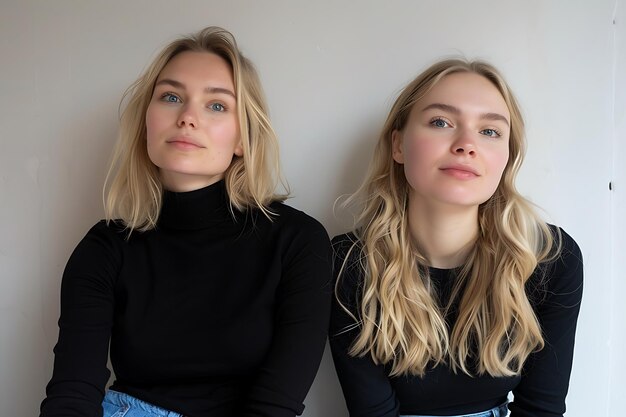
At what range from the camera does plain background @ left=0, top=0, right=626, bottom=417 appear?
1333 mm

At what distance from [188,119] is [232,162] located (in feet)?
0.54

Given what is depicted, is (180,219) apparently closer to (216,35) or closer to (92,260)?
(92,260)

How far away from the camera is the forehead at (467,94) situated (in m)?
1.13

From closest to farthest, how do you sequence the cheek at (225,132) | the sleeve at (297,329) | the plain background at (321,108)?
the sleeve at (297,329), the cheek at (225,132), the plain background at (321,108)

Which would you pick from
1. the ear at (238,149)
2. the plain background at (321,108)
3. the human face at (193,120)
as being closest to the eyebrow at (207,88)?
the human face at (193,120)

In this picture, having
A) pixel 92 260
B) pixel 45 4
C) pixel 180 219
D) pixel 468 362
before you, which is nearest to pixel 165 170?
pixel 180 219

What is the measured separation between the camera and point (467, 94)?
3.73ft

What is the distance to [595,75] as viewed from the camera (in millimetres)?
1322

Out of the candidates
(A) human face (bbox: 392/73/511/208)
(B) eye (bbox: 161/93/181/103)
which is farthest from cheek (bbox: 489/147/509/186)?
(B) eye (bbox: 161/93/181/103)

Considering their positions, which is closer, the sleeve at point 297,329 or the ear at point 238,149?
the sleeve at point 297,329

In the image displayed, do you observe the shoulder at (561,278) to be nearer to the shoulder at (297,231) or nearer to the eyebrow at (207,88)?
the shoulder at (297,231)

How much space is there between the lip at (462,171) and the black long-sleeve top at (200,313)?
1.06 ft

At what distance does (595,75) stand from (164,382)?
1263 mm

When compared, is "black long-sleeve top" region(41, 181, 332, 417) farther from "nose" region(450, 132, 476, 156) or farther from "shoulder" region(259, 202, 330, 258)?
"nose" region(450, 132, 476, 156)
